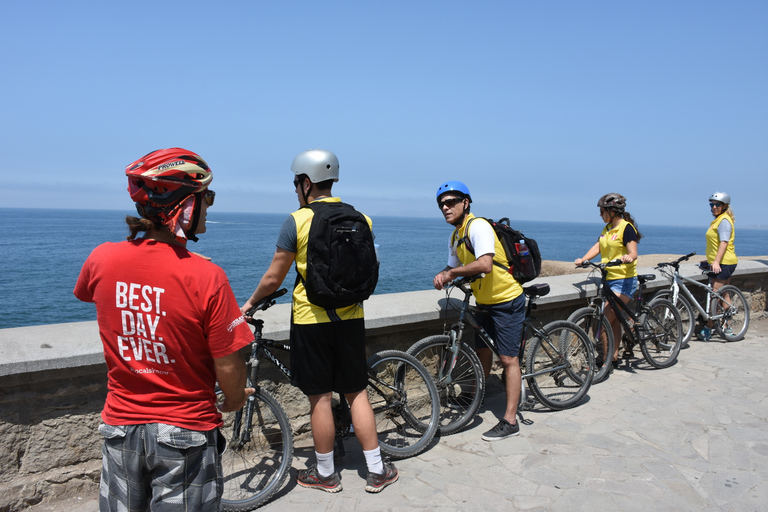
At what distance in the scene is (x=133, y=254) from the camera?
1.99m

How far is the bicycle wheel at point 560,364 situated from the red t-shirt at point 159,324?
3.49 meters

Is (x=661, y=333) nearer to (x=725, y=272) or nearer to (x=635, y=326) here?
(x=635, y=326)

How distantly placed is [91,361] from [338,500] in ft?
5.51

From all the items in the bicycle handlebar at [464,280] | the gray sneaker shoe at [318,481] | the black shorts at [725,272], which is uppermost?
the bicycle handlebar at [464,280]

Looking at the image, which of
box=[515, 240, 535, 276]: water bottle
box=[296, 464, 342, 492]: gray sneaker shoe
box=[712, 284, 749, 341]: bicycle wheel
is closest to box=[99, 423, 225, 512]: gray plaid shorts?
box=[296, 464, 342, 492]: gray sneaker shoe

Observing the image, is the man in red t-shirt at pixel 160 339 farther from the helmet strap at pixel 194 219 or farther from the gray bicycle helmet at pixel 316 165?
the gray bicycle helmet at pixel 316 165

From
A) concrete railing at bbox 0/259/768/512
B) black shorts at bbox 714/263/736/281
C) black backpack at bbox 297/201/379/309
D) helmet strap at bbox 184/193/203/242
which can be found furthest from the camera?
black shorts at bbox 714/263/736/281

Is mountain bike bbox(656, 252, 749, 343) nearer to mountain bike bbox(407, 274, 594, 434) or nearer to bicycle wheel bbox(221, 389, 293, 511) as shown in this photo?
mountain bike bbox(407, 274, 594, 434)

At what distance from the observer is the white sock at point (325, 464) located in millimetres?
3586

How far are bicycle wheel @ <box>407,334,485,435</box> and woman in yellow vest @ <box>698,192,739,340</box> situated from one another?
4.81 meters

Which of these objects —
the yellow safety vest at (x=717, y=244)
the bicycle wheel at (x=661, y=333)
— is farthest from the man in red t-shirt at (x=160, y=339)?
the yellow safety vest at (x=717, y=244)

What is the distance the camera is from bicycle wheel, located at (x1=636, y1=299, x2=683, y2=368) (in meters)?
6.43

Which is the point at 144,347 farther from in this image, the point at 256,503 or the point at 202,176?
the point at 256,503

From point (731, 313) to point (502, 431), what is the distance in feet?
17.3
